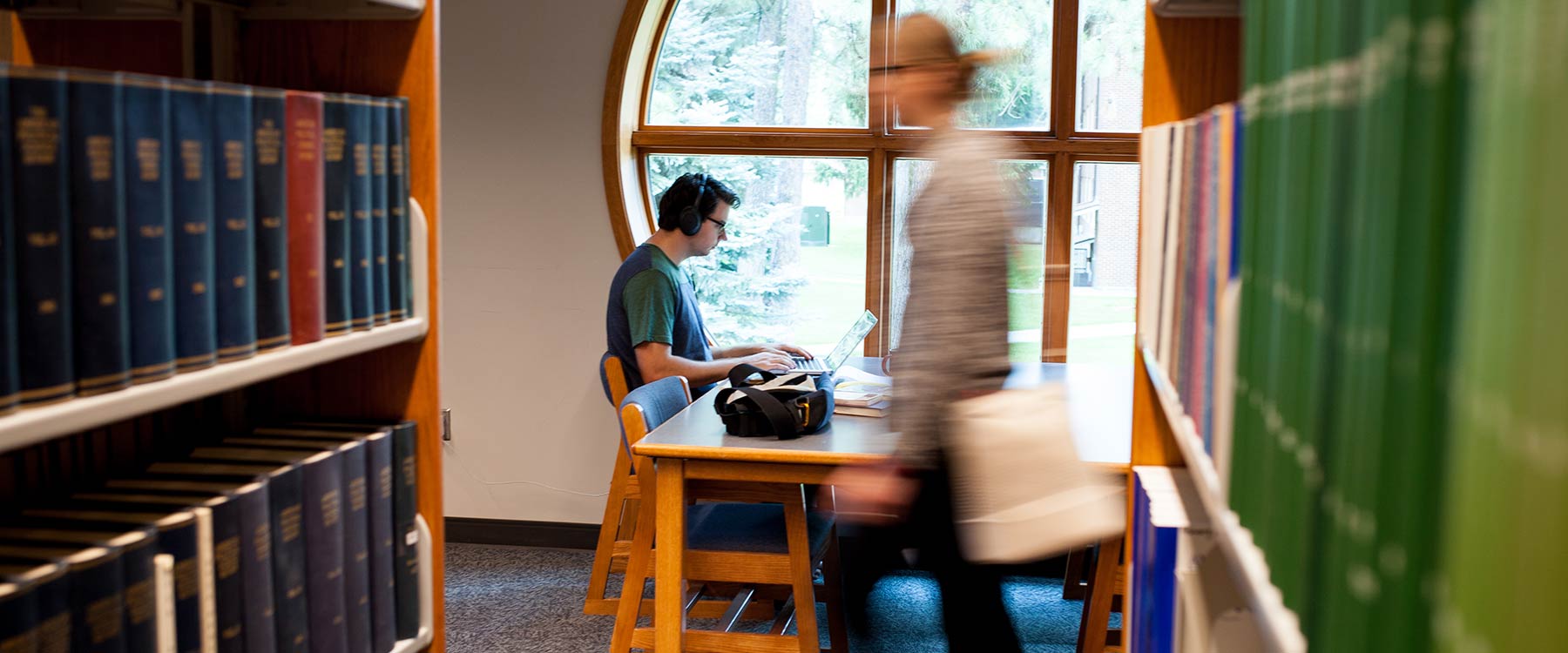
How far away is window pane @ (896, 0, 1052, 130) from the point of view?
397cm

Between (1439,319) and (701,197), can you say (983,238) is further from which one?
(701,197)

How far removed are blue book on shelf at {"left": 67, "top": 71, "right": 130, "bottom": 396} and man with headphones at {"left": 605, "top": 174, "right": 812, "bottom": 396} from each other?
2325 millimetres

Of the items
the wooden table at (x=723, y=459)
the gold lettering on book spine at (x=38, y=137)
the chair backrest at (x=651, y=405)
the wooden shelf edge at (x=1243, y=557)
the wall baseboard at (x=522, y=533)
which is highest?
the gold lettering on book spine at (x=38, y=137)

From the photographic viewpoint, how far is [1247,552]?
0.77 m

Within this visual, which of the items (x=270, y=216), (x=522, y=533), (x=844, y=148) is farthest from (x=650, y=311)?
(x=270, y=216)

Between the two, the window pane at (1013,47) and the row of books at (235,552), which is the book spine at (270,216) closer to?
the row of books at (235,552)

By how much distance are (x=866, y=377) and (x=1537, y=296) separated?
10.0 feet

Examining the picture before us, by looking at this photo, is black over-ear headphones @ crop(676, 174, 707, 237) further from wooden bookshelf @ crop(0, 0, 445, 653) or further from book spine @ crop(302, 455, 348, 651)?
book spine @ crop(302, 455, 348, 651)

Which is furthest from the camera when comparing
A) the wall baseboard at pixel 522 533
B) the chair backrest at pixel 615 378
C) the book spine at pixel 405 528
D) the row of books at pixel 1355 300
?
the wall baseboard at pixel 522 533

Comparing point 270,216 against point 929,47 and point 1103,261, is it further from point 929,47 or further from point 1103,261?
point 1103,261

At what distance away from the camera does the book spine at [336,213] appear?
4.19 ft

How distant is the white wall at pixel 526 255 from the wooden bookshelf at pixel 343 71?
2.63 meters

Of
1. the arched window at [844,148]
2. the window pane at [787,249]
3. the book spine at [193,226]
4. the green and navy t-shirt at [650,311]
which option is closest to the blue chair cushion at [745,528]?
the green and navy t-shirt at [650,311]

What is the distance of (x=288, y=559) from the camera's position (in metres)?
1.24
